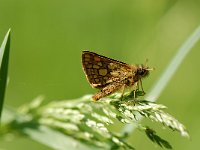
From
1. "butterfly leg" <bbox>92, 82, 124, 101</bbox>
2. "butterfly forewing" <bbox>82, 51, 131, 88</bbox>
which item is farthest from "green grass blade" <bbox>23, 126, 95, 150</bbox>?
"butterfly forewing" <bbox>82, 51, 131, 88</bbox>

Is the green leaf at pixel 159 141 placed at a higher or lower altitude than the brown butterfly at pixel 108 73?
lower

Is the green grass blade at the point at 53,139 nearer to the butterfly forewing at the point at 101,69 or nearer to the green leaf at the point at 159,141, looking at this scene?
the butterfly forewing at the point at 101,69

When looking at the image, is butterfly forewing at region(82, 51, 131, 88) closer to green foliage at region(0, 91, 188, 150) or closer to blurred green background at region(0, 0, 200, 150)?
green foliage at region(0, 91, 188, 150)

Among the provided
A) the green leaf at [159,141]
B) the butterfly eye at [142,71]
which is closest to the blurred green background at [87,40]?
the butterfly eye at [142,71]

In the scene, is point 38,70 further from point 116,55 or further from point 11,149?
point 11,149

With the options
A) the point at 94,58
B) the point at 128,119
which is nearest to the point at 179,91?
the point at 94,58

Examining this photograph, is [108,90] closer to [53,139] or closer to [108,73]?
[108,73]

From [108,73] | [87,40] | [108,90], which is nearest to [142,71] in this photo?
[108,73]
